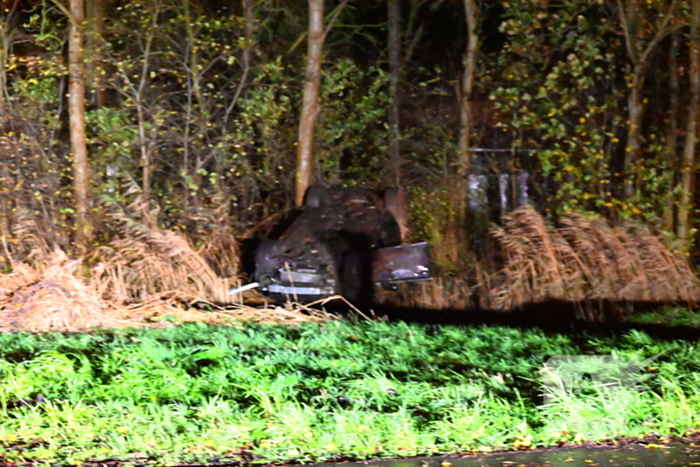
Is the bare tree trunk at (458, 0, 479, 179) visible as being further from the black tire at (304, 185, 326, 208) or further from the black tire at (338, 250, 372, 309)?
the black tire at (338, 250, 372, 309)

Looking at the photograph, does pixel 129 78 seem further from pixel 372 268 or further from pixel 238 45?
pixel 372 268

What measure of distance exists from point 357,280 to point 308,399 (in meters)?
6.07

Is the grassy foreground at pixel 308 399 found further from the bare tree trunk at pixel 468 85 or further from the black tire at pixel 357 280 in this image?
the bare tree trunk at pixel 468 85

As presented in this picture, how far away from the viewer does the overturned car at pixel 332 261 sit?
1166 centimetres

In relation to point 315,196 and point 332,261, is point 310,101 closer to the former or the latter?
Result: point 315,196

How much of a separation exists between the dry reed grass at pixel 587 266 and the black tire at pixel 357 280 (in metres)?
1.92

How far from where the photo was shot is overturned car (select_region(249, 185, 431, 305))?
1166 cm

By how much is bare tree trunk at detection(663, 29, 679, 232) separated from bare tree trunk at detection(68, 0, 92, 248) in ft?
33.5

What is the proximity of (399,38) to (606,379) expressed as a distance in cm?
1488

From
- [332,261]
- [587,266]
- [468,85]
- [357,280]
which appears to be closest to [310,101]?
[468,85]

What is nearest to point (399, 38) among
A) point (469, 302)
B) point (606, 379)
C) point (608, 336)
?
point (469, 302)

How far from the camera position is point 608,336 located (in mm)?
8578

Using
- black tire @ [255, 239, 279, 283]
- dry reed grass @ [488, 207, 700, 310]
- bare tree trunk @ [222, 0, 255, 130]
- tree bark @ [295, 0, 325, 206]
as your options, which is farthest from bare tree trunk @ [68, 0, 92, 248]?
dry reed grass @ [488, 207, 700, 310]

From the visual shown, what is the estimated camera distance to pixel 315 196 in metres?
13.6
